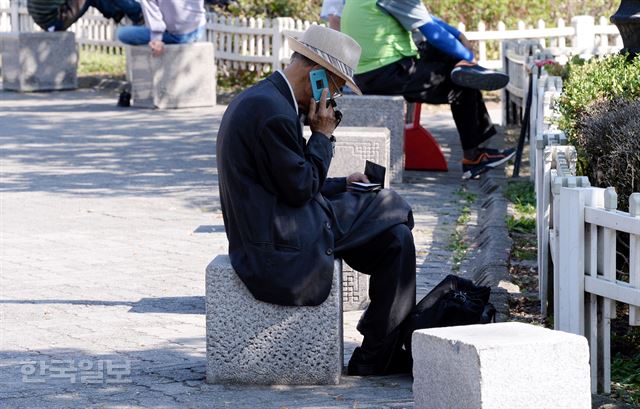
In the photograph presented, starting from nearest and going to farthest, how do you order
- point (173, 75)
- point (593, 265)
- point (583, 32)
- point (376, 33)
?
point (593, 265), point (376, 33), point (173, 75), point (583, 32)

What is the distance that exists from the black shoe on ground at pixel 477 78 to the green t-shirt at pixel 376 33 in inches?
21.3

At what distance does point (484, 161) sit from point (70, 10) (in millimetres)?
10510

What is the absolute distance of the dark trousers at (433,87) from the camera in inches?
449

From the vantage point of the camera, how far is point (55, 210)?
10.4m

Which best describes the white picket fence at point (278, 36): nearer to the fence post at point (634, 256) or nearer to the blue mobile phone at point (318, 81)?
the blue mobile phone at point (318, 81)

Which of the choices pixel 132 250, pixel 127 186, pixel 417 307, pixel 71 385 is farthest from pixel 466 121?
pixel 71 385

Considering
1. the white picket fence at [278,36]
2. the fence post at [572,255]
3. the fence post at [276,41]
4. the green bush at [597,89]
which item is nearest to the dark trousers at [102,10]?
the white picket fence at [278,36]

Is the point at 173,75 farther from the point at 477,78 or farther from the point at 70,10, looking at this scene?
the point at 477,78

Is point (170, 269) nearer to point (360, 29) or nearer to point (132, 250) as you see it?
point (132, 250)

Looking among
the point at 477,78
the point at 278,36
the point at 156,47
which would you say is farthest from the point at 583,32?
the point at 477,78

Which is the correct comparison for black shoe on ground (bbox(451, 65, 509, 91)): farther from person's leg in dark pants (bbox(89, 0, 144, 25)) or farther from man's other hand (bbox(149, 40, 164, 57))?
person's leg in dark pants (bbox(89, 0, 144, 25))

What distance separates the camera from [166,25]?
17547 mm

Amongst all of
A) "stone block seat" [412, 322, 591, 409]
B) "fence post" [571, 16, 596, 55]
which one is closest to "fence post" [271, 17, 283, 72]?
"fence post" [571, 16, 596, 55]

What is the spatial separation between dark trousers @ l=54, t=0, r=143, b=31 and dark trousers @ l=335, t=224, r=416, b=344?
14336 millimetres
